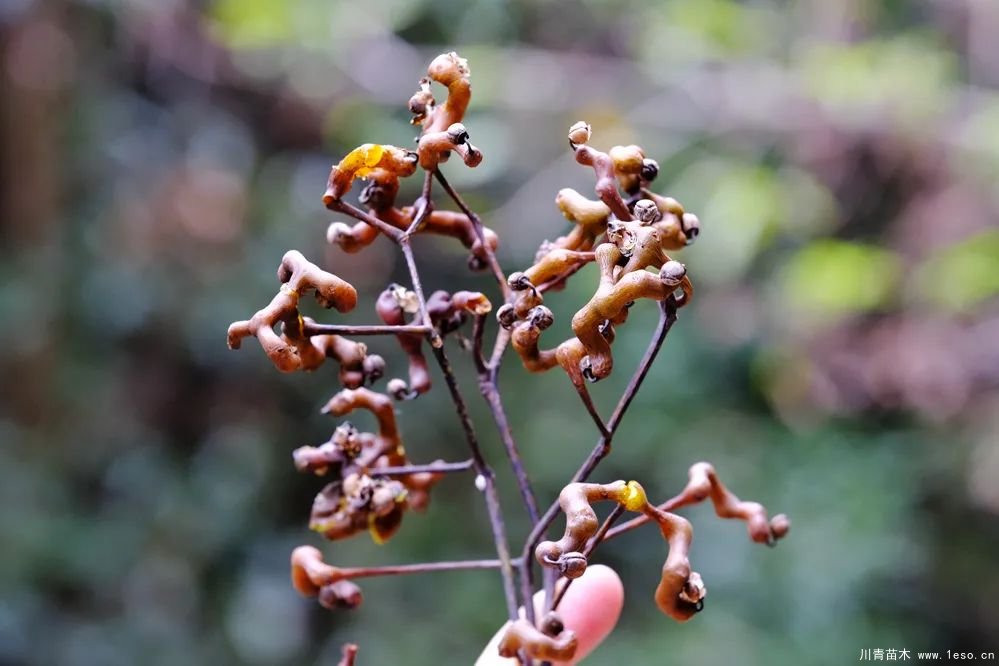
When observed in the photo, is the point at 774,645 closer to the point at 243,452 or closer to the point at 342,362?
the point at 243,452

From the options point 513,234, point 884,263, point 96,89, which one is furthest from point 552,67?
point 96,89

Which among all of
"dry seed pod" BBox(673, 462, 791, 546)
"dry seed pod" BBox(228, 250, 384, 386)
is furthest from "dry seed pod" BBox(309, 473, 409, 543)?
"dry seed pod" BBox(673, 462, 791, 546)

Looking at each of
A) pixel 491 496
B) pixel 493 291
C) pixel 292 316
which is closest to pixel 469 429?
pixel 491 496

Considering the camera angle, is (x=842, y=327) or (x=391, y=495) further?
(x=842, y=327)

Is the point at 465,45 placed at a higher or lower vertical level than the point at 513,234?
higher

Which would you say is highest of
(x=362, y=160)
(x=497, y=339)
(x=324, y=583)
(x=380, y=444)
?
(x=362, y=160)

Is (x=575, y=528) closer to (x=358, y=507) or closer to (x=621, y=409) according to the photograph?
(x=621, y=409)

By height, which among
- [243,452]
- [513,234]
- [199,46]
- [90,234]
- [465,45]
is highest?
[465,45]

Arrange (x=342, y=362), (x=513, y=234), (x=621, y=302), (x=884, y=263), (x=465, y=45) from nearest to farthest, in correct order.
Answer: (x=621, y=302) → (x=342, y=362) → (x=884, y=263) → (x=513, y=234) → (x=465, y=45)
